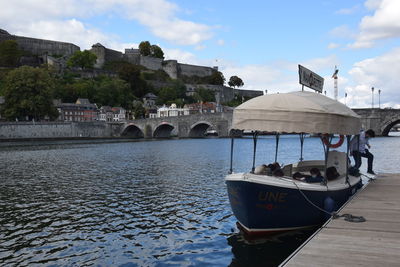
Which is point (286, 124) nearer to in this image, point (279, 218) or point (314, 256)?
point (279, 218)

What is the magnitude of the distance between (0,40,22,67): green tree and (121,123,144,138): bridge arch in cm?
4269

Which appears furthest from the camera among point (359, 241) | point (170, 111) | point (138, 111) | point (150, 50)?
point (150, 50)

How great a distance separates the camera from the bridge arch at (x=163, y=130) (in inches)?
3691

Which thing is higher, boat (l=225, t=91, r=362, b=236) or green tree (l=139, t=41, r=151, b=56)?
green tree (l=139, t=41, r=151, b=56)

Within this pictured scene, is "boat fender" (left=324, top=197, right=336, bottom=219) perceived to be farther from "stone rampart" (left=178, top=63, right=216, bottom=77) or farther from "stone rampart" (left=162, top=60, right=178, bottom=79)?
"stone rampart" (left=178, top=63, right=216, bottom=77)

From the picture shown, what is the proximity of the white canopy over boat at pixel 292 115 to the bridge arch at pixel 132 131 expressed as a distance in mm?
89692

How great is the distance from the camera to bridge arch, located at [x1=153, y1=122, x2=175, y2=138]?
9375cm

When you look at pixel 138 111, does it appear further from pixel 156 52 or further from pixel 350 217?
pixel 350 217

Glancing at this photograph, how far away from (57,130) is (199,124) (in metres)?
31.8

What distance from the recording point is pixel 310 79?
12094mm

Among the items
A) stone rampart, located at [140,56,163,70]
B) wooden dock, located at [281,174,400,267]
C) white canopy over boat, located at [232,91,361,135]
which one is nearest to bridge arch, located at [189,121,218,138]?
stone rampart, located at [140,56,163,70]

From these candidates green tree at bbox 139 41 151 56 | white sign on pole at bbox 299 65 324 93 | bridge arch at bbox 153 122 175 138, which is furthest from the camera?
green tree at bbox 139 41 151 56

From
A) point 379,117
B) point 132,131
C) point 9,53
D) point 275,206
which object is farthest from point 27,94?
point 275,206

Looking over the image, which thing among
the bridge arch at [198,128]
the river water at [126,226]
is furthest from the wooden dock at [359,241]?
the bridge arch at [198,128]
